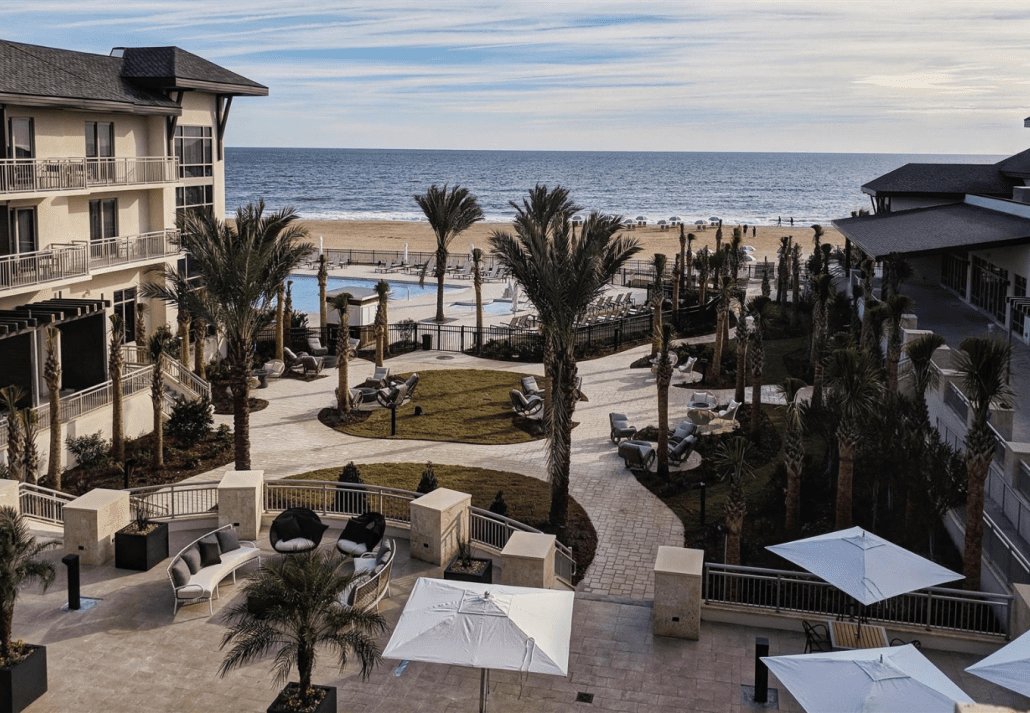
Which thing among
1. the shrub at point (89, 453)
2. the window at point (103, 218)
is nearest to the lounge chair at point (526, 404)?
the shrub at point (89, 453)

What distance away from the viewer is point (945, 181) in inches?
1743

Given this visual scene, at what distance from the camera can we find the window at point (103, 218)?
28.9 metres

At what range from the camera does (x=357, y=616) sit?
35.3 ft

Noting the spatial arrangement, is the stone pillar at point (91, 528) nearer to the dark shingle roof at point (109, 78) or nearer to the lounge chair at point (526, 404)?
the dark shingle roof at point (109, 78)

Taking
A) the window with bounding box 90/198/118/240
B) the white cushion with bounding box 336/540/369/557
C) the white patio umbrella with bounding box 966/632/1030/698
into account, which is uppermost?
the window with bounding box 90/198/118/240

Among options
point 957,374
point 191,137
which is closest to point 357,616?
point 957,374

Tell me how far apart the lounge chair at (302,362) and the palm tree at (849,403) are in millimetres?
19099

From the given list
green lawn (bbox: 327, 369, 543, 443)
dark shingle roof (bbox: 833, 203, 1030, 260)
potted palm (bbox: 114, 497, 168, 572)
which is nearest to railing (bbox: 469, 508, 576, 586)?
potted palm (bbox: 114, 497, 168, 572)

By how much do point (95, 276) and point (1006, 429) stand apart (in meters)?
23.4

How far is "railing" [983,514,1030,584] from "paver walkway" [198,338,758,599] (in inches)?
213

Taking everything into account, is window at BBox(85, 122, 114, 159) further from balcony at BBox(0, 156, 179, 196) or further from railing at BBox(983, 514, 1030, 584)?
railing at BBox(983, 514, 1030, 584)

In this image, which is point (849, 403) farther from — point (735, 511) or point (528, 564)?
point (528, 564)

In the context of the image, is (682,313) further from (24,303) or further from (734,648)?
(734,648)

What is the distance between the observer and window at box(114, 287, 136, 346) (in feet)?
97.1
